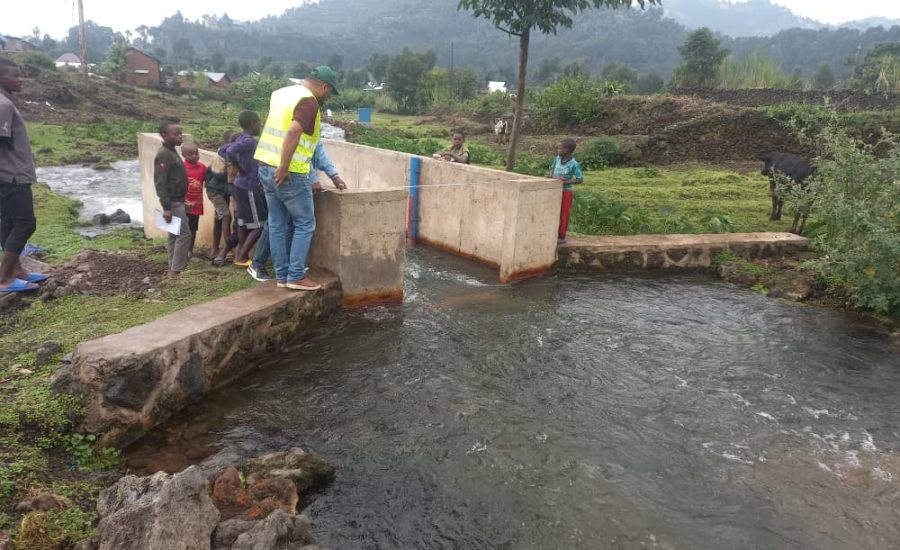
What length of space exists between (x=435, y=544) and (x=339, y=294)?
131 inches

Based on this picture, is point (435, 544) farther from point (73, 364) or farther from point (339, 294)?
A: point (339, 294)

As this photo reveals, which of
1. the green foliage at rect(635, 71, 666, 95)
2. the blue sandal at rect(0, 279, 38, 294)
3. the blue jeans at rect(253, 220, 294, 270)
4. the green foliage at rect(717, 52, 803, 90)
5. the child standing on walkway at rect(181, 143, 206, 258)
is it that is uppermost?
the green foliage at rect(635, 71, 666, 95)

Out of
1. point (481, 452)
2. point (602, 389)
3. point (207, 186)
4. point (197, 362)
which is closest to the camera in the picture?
point (481, 452)

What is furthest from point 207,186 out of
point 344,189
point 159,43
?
point 159,43

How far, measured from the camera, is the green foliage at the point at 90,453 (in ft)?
11.9

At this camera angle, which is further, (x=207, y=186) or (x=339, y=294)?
(x=207, y=186)

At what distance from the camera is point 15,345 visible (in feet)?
15.0

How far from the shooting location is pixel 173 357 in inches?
167

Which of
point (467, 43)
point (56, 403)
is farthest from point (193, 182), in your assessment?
point (467, 43)

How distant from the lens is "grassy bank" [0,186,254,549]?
294 centimetres

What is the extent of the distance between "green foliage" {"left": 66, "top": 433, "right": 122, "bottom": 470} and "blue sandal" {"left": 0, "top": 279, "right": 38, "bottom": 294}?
110 inches

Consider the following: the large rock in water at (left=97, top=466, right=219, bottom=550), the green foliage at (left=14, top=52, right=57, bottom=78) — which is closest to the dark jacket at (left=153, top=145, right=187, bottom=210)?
the large rock in water at (left=97, top=466, right=219, bottom=550)

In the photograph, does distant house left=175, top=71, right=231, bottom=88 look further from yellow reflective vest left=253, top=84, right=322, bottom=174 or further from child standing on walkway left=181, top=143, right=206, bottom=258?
yellow reflective vest left=253, top=84, right=322, bottom=174

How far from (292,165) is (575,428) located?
3.22 meters
